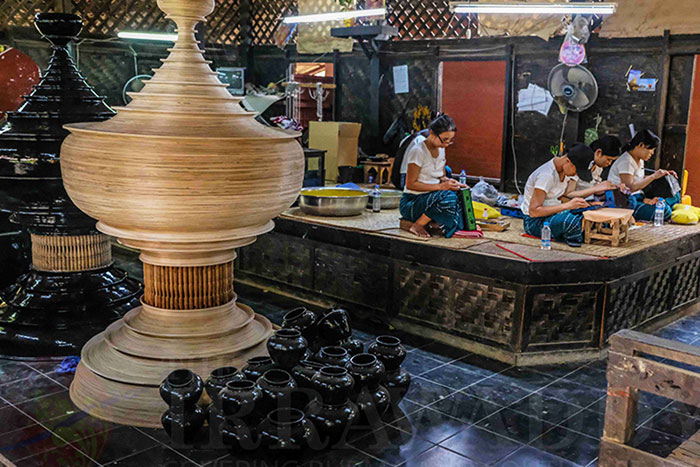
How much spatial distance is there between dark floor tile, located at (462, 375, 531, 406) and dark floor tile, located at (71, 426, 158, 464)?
185 centimetres

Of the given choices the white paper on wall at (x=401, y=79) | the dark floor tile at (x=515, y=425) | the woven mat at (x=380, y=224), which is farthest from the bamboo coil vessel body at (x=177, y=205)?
the white paper on wall at (x=401, y=79)

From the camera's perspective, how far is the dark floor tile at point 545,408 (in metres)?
3.74

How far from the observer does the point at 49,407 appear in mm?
3703

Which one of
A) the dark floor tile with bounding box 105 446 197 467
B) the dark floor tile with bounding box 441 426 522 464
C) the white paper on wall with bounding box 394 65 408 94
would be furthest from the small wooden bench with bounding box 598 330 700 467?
the white paper on wall with bounding box 394 65 408 94

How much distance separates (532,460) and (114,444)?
6.56ft

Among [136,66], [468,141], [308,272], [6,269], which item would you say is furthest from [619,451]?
[136,66]

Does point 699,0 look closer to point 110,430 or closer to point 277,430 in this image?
point 277,430

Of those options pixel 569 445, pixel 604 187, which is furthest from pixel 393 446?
pixel 604 187

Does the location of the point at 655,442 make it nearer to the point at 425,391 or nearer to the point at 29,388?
the point at 425,391

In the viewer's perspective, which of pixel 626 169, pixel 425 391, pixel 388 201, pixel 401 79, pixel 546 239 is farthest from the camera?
pixel 401 79

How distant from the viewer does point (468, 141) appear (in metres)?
8.97

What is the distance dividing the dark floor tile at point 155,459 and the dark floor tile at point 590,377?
2.43 m

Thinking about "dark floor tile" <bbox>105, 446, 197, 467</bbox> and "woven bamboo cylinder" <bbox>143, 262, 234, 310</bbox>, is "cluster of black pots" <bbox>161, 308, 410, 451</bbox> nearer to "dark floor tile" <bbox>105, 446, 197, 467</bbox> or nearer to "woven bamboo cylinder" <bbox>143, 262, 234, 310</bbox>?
"dark floor tile" <bbox>105, 446, 197, 467</bbox>

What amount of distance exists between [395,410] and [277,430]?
0.86 m
